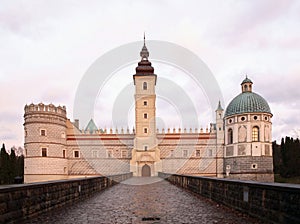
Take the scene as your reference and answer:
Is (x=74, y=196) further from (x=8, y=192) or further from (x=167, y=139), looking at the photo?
(x=167, y=139)

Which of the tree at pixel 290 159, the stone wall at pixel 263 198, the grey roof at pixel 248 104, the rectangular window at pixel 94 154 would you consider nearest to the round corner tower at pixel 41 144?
the rectangular window at pixel 94 154

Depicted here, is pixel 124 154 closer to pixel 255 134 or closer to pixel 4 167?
pixel 4 167

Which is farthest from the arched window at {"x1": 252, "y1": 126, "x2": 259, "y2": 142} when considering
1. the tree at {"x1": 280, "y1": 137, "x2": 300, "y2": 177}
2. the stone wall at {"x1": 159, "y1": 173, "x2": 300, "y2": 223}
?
the stone wall at {"x1": 159, "y1": 173, "x2": 300, "y2": 223}

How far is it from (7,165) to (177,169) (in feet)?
85.8

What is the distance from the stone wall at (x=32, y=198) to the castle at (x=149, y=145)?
37.2 metres

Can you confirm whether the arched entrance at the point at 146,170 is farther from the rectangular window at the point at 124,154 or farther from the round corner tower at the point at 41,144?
the round corner tower at the point at 41,144

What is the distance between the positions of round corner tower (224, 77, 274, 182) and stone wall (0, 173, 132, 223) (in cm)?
4044

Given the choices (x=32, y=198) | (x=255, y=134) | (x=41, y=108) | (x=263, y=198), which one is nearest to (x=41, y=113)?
(x=41, y=108)

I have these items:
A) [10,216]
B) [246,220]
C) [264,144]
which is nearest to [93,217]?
[10,216]

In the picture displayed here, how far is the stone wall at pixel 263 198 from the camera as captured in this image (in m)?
5.11

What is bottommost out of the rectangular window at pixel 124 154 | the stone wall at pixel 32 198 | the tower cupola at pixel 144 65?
the rectangular window at pixel 124 154

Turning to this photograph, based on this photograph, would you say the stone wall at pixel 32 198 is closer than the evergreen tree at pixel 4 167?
Yes

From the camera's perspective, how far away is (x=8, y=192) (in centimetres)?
580

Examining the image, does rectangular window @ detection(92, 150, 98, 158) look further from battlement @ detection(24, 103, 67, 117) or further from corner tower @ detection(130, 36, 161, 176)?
battlement @ detection(24, 103, 67, 117)
